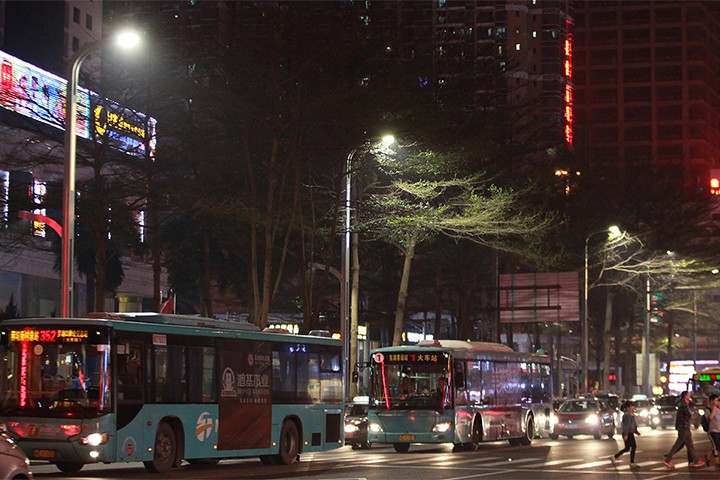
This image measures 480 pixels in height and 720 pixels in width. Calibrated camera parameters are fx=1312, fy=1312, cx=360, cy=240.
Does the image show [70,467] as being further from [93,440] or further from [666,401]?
[666,401]

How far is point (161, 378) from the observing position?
946 inches

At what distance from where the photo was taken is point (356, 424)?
3803 centimetres

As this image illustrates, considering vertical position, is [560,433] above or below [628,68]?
below

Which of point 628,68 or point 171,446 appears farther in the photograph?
point 628,68

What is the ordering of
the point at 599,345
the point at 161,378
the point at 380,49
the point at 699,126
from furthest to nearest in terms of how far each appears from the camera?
1. the point at 699,126
2. the point at 599,345
3. the point at 380,49
4. the point at 161,378

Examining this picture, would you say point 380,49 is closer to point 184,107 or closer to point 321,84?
point 321,84

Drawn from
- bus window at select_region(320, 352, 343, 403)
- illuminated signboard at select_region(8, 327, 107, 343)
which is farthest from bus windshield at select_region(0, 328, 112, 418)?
bus window at select_region(320, 352, 343, 403)

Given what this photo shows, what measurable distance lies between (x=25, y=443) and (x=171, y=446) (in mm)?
3102

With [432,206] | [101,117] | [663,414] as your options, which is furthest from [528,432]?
[663,414]

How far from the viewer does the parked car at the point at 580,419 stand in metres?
48.2

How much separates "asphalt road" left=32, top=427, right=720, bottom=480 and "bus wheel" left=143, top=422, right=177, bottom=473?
199 millimetres

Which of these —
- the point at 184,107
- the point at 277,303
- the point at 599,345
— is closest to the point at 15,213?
the point at 184,107

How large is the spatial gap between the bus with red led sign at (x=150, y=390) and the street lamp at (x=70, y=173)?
12.2ft

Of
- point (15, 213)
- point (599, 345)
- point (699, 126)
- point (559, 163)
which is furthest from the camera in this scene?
point (699, 126)
